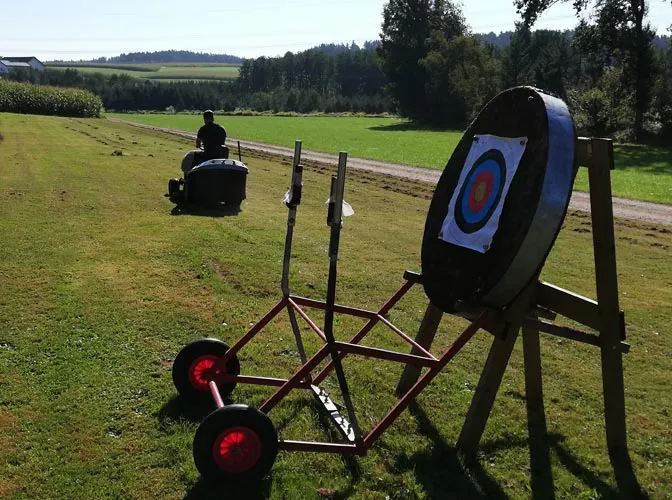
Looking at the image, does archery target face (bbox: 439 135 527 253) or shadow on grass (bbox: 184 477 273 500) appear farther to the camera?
archery target face (bbox: 439 135 527 253)

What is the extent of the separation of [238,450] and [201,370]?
4.15ft

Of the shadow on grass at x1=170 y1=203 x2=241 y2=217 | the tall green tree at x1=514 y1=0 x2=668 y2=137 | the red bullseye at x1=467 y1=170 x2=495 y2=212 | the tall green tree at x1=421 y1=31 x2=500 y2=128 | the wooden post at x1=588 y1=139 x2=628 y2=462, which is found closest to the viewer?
the wooden post at x1=588 y1=139 x2=628 y2=462

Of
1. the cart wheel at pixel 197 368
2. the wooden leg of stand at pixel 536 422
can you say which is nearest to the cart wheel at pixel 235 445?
the cart wheel at pixel 197 368

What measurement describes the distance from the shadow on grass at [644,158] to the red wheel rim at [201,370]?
1025 inches

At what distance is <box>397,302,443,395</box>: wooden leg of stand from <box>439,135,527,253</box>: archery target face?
0.74 metres

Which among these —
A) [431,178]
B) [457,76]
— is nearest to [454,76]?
[457,76]

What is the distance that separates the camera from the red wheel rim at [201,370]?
4.84 meters

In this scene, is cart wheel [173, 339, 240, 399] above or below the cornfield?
above

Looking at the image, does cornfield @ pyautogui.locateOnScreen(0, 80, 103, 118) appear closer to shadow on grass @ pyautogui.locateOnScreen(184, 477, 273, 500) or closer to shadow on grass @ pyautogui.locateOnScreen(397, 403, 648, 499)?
shadow on grass @ pyautogui.locateOnScreen(184, 477, 273, 500)

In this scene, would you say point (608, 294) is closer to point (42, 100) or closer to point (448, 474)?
point (448, 474)

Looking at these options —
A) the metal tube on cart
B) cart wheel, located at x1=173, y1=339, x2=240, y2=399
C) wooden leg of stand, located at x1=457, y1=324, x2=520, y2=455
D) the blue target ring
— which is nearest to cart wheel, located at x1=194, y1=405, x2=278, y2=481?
the metal tube on cart

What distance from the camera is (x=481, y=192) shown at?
167 inches

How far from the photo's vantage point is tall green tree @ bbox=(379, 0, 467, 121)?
7588 centimetres

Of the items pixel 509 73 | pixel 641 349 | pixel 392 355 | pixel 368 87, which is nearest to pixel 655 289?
pixel 641 349
